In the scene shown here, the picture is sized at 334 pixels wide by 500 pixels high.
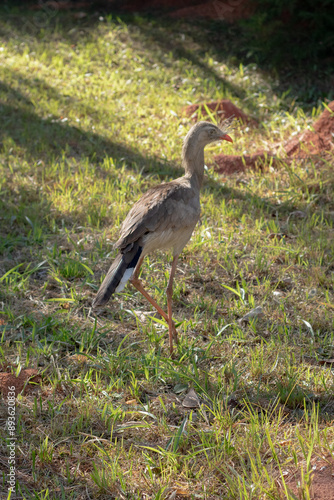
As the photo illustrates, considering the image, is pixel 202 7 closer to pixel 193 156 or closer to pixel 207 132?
pixel 207 132

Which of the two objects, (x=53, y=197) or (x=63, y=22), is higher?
(x=63, y=22)

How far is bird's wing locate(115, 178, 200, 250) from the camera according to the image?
3.20 m

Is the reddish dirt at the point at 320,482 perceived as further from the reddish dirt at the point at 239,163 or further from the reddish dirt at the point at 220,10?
the reddish dirt at the point at 220,10

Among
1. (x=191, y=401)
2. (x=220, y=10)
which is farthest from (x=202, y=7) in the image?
(x=191, y=401)

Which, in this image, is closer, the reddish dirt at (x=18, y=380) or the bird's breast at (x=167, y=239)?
the reddish dirt at (x=18, y=380)

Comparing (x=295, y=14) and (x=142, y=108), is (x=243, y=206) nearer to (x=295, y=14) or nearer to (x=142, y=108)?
(x=142, y=108)

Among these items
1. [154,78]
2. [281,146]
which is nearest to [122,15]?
[154,78]

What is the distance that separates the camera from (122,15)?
9.84 metres

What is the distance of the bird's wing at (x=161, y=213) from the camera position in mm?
3197

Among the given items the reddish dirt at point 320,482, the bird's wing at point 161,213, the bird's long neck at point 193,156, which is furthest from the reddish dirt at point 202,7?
the reddish dirt at point 320,482

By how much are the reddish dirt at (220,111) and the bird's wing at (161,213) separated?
11.0 feet

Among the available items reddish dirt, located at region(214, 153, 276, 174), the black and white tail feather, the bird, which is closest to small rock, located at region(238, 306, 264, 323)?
the bird

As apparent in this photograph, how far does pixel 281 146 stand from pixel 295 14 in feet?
8.65

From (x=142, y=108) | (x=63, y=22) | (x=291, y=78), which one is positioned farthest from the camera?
(x=63, y=22)
